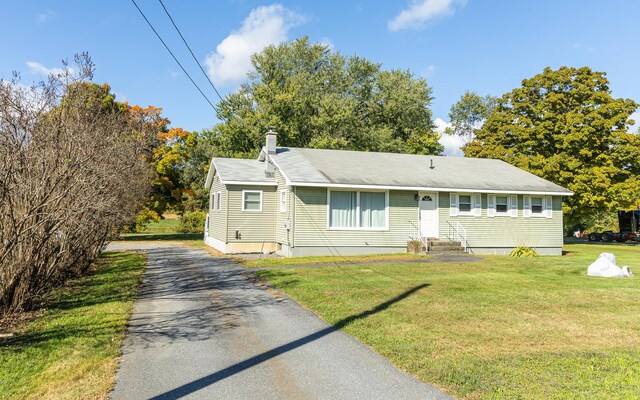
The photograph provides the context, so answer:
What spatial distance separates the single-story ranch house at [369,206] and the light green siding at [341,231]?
0.04 meters

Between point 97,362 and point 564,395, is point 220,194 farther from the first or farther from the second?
point 564,395

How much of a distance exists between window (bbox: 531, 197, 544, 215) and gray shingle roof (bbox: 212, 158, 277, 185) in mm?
12938

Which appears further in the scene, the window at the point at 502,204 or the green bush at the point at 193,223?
the green bush at the point at 193,223

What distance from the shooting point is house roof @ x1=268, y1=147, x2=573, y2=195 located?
18.8m

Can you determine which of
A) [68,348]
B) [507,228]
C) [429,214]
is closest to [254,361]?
[68,348]

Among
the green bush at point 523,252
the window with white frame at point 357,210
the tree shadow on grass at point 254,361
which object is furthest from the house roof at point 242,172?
the tree shadow on grass at point 254,361

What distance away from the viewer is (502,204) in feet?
69.1

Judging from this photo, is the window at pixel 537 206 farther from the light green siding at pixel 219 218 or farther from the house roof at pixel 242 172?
the light green siding at pixel 219 218

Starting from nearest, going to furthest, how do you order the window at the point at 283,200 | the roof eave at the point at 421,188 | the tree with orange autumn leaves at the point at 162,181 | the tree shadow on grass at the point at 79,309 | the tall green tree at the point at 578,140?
the tree shadow on grass at the point at 79,309 → the roof eave at the point at 421,188 → the window at the point at 283,200 → the tall green tree at the point at 578,140 → the tree with orange autumn leaves at the point at 162,181

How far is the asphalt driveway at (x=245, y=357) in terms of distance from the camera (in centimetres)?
457

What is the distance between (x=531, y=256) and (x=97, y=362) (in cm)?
1911

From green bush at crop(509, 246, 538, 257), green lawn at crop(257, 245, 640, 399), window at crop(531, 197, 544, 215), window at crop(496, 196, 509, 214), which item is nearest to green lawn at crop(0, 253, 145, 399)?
green lawn at crop(257, 245, 640, 399)

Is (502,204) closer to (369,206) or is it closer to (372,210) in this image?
(372,210)

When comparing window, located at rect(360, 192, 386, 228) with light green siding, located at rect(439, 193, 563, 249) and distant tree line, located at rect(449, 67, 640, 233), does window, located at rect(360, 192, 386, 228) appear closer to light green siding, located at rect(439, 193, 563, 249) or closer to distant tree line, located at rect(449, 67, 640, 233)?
light green siding, located at rect(439, 193, 563, 249)
